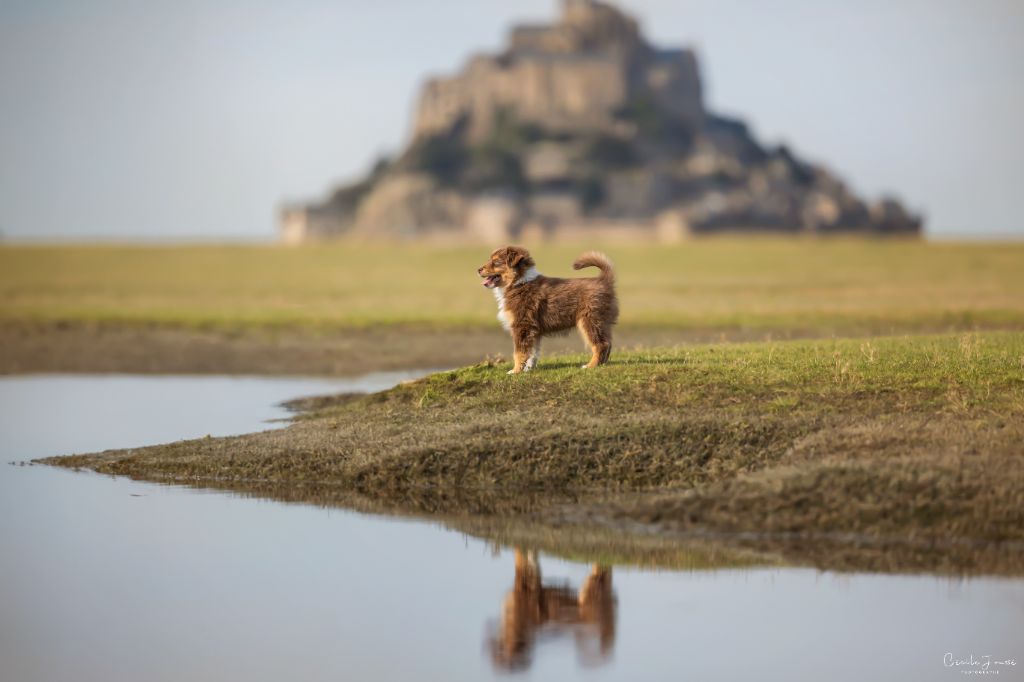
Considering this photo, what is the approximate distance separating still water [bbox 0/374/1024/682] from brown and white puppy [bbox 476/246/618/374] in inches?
163

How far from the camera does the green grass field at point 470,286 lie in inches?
1524

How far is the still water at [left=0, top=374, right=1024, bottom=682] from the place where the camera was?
9.50 metres

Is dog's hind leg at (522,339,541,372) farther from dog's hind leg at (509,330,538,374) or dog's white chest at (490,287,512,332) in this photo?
dog's white chest at (490,287,512,332)

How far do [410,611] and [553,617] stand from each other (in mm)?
1165

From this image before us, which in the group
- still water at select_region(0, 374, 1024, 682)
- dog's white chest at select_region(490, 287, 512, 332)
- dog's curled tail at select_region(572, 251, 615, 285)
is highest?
dog's curled tail at select_region(572, 251, 615, 285)

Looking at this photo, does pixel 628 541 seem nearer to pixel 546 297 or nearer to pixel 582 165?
pixel 546 297

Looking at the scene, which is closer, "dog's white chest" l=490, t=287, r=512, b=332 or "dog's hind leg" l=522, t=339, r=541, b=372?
"dog's white chest" l=490, t=287, r=512, b=332

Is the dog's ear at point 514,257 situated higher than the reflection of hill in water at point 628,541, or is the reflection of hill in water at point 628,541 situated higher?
the dog's ear at point 514,257

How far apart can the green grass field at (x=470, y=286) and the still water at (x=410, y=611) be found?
21.4m

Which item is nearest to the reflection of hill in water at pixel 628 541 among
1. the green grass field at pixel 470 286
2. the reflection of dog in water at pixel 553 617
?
the reflection of dog in water at pixel 553 617

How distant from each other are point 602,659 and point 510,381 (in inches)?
327

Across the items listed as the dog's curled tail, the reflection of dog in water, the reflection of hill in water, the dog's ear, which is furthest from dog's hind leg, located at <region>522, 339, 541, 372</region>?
the reflection of dog in water

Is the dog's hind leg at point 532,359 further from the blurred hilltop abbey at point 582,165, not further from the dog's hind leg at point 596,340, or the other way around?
the blurred hilltop abbey at point 582,165

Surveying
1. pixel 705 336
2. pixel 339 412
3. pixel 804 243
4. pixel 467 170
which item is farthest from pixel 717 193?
pixel 339 412
